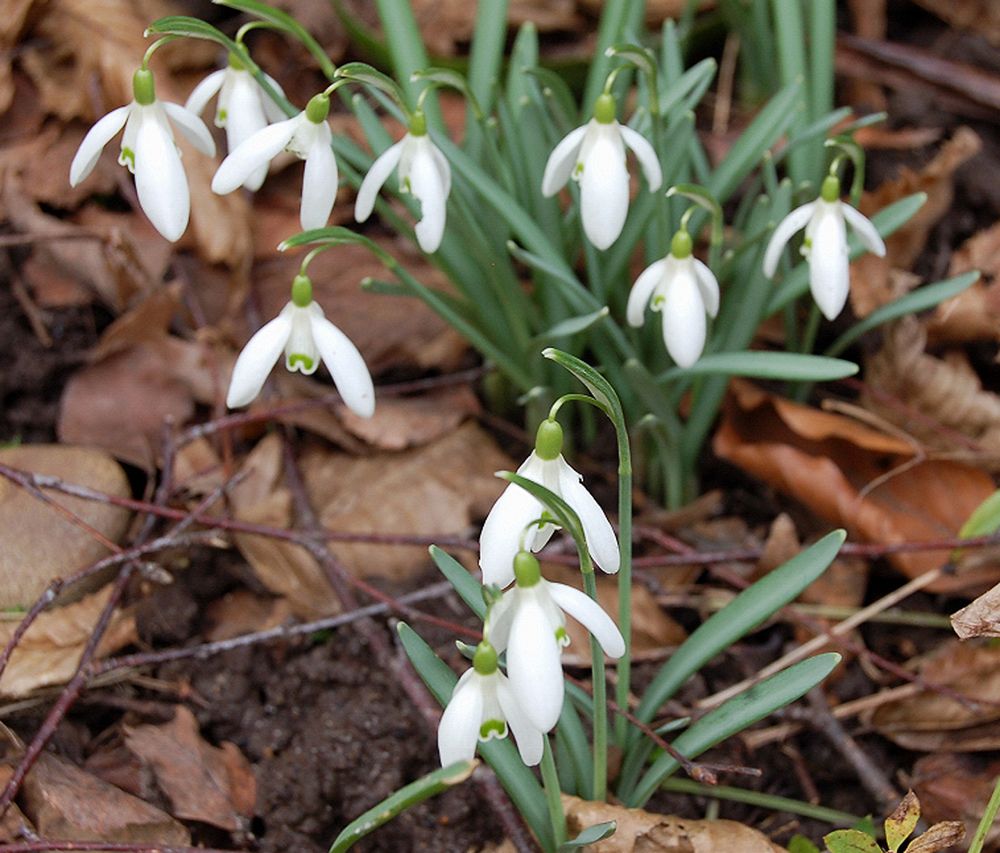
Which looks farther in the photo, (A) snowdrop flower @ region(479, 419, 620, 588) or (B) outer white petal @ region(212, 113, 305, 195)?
(B) outer white petal @ region(212, 113, 305, 195)

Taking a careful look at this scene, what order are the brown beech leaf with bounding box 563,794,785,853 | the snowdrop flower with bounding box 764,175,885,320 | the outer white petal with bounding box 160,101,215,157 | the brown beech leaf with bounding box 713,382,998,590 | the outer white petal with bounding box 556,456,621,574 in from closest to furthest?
the outer white petal with bounding box 556,456,621,574 → the brown beech leaf with bounding box 563,794,785,853 → the outer white petal with bounding box 160,101,215,157 → the snowdrop flower with bounding box 764,175,885,320 → the brown beech leaf with bounding box 713,382,998,590

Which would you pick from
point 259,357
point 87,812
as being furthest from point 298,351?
point 87,812

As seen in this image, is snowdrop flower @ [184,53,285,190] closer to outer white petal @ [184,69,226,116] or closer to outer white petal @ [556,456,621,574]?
outer white petal @ [184,69,226,116]

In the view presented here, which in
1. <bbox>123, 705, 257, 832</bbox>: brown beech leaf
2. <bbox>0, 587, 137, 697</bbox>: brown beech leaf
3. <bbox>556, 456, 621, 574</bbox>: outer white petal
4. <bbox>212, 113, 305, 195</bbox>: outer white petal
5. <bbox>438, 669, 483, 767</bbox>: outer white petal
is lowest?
<bbox>123, 705, 257, 832</bbox>: brown beech leaf

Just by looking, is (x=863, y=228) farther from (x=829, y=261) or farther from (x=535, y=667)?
(x=535, y=667)

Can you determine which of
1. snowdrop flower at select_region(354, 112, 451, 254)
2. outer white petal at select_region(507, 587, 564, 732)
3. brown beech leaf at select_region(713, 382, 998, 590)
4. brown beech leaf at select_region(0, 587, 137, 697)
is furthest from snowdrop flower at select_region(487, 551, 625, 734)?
brown beech leaf at select_region(713, 382, 998, 590)

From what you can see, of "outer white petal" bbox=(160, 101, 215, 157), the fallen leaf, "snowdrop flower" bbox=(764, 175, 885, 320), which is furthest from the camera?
the fallen leaf

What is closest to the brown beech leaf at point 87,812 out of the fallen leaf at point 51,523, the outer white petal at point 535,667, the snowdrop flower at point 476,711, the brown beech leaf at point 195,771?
the brown beech leaf at point 195,771

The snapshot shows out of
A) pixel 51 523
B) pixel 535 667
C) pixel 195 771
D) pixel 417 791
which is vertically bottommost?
pixel 195 771
